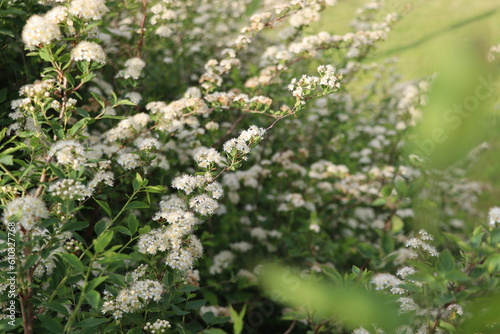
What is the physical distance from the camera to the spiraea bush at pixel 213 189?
2.58 feet

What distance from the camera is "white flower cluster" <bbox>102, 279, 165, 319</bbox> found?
38.4 inches

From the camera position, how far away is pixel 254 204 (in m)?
2.27

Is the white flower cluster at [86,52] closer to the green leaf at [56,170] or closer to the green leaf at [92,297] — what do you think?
the green leaf at [56,170]

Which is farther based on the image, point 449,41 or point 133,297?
point 133,297

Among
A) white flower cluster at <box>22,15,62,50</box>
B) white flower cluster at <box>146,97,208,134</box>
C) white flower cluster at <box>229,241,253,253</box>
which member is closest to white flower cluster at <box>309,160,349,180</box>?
white flower cluster at <box>229,241,253,253</box>

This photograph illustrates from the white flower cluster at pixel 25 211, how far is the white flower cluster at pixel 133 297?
0.80ft

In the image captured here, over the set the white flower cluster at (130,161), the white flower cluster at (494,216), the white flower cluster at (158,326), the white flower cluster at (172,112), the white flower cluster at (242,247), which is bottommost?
the white flower cluster at (242,247)

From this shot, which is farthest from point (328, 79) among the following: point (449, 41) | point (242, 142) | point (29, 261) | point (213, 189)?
point (449, 41)

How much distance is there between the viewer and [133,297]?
0.98 m

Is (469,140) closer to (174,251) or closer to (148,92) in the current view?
(174,251)

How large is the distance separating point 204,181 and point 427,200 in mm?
811

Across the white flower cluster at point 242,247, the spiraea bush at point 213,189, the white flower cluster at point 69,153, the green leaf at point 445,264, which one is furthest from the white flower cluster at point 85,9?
the white flower cluster at point 242,247

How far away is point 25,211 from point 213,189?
474mm

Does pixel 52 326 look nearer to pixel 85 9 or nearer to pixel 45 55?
pixel 45 55
